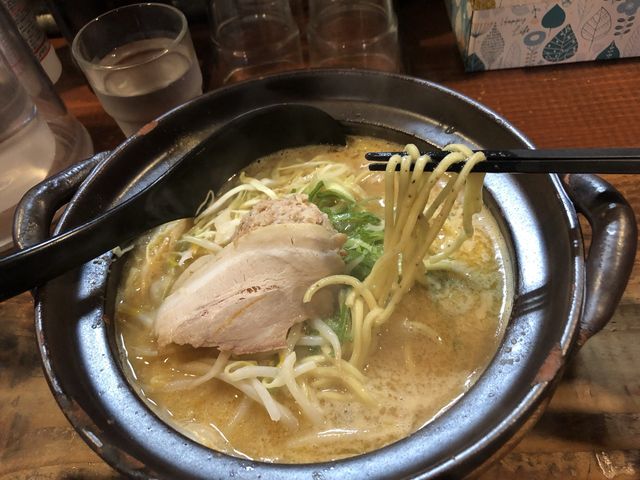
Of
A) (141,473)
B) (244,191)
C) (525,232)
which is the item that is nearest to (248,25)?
(244,191)

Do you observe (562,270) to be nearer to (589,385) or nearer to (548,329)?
(548,329)

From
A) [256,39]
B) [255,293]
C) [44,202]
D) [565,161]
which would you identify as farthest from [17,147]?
[565,161]

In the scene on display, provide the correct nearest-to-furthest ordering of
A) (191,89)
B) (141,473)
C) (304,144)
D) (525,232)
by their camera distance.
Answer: (141,473)
(525,232)
(304,144)
(191,89)

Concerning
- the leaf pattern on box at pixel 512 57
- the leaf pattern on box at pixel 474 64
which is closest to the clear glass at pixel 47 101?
the leaf pattern on box at pixel 474 64

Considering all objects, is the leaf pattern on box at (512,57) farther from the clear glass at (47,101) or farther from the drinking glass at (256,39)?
the clear glass at (47,101)

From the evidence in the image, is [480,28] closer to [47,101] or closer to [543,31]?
[543,31]

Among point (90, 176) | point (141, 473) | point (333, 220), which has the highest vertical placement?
point (90, 176)

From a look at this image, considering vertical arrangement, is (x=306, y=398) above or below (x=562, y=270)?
below
